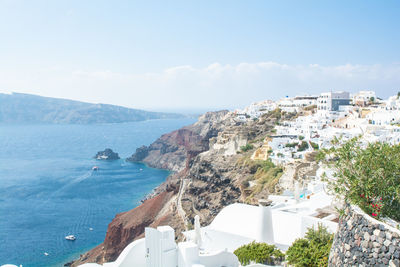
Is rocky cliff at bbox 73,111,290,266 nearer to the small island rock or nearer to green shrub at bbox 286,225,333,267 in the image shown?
green shrub at bbox 286,225,333,267

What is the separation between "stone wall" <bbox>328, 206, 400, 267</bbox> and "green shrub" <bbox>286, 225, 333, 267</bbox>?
1838mm

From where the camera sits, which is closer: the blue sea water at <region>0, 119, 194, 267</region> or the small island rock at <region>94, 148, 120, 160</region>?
the blue sea water at <region>0, 119, 194, 267</region>

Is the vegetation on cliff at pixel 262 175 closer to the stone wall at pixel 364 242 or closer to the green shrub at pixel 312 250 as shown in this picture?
the green shrub at pixel 312 250

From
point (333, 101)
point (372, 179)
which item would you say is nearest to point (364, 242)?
point (372, 179)

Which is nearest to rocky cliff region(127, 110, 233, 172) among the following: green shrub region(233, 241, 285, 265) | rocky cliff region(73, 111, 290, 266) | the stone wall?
rocky cliff region(73, 111, 290, 266)

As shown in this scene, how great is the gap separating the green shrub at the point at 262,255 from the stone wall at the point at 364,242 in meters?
3.56

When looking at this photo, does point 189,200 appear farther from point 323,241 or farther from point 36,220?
point 323,241

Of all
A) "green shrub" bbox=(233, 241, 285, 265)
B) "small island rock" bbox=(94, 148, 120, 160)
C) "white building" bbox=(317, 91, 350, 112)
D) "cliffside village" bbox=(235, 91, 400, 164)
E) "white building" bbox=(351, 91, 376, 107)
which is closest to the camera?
"green shrub" bbox=(233, 241, 285, 265)

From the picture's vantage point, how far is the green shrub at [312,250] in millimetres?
8109

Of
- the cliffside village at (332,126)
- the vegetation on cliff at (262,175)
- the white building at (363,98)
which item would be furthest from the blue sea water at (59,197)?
the white building at (363,98)

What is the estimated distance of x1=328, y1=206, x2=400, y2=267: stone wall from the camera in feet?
16.5

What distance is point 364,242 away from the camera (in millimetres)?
5422

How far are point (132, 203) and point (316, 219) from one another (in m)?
40.7

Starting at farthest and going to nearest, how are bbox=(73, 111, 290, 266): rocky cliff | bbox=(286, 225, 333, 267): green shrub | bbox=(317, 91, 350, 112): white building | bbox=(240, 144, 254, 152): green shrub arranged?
bbox=(317, 91, 350, 112): white building < bbox=(240, 144, 254, 152): green shrub < bbox=(73, 111, 290, 266): rocky cliff < bbox=(286, 225, 333, 267): green shrub
